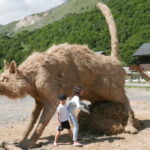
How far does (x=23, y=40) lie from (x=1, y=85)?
85845 mm

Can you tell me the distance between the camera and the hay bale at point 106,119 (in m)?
6.85

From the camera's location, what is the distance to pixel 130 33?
70.4 m

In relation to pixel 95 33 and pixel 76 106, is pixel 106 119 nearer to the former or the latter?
pixel 76 106

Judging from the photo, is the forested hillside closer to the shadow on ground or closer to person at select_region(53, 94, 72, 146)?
the shadow on ground

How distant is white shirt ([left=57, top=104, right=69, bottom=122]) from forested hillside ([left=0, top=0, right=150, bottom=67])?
161 feet

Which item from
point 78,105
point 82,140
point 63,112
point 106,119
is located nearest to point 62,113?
point 63,112

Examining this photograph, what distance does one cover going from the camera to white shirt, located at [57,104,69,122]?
609 centimetres

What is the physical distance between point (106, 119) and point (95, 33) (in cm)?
6791

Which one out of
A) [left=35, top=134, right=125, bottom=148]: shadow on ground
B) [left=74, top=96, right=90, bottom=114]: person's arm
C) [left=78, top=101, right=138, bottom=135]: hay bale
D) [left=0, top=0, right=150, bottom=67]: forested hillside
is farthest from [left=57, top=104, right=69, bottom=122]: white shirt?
[left=0, top=0, right=150, bottom=67]: forested hillside

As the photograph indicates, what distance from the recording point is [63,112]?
20.1 feet

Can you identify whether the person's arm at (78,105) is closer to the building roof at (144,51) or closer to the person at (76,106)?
the person at (76,106)

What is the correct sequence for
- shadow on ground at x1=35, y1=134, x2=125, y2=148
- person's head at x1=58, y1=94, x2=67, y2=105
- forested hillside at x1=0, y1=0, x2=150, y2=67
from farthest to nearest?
forested hillside at x1=0, y1=0, x2=150, y2=67 < shadow on ground at x1=35, y1=134, x2=125, y2=148 < person's head at x1=58, y1=94, x2=67, y2=105

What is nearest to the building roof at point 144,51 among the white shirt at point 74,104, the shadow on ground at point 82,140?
the shadow on ground at point 82,140

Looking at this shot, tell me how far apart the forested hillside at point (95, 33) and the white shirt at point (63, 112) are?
49.0 meters
